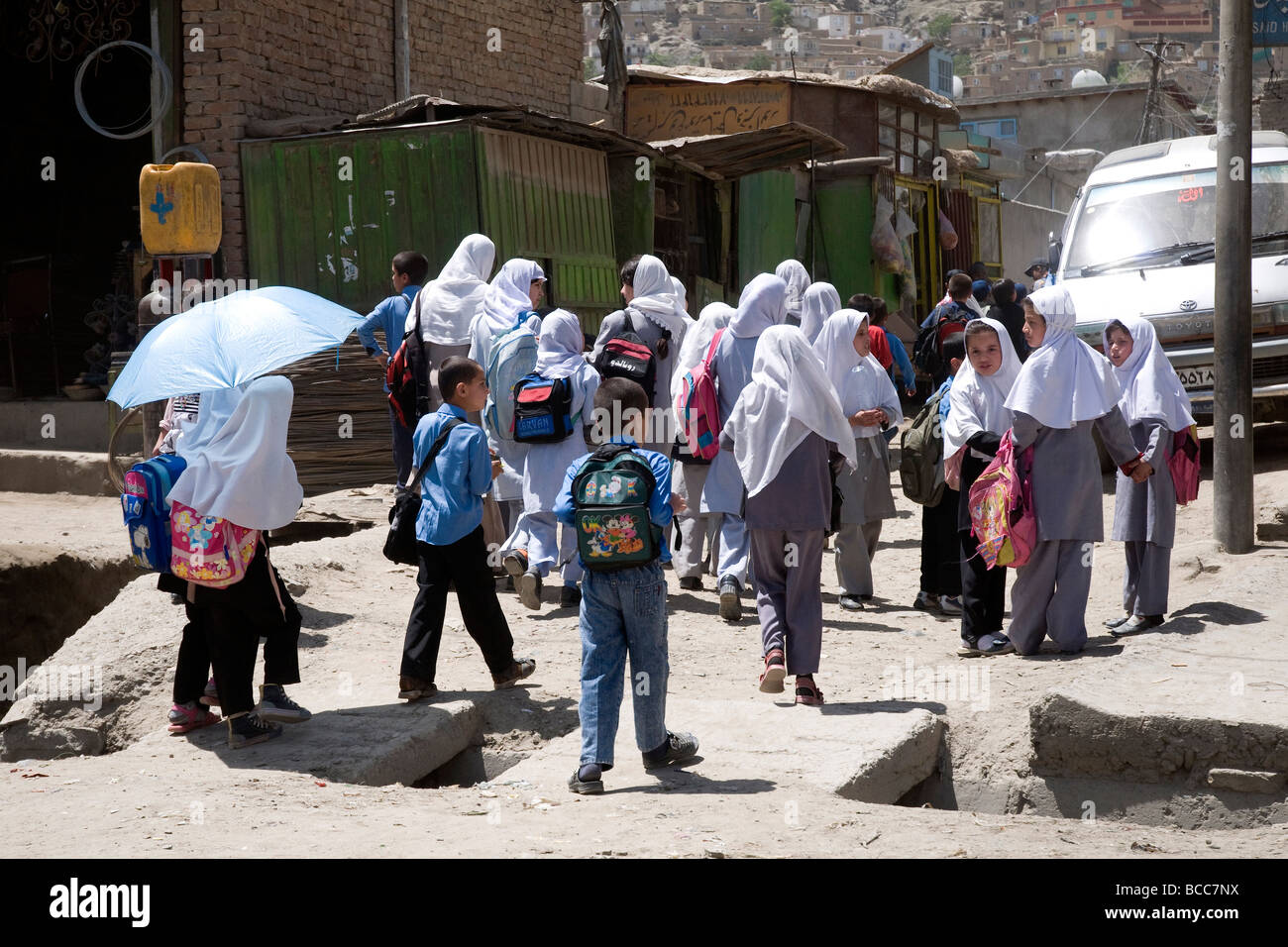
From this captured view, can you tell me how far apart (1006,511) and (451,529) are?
7.50 ft

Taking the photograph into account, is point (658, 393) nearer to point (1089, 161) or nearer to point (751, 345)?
point (751, 345)

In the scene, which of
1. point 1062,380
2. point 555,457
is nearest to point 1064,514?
point 1062,380

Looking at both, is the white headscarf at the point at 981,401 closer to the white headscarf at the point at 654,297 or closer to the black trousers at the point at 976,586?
the black trousers at the point at 976,586

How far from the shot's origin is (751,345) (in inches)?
266

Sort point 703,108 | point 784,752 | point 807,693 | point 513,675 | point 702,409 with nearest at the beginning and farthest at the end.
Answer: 1. point 784,752
2. point 807,693
3. point 513,675
4. point 702,409
5. point 703,108

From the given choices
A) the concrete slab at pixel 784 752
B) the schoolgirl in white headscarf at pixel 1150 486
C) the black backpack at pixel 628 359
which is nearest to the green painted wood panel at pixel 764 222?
the black backpack at pixel 628 359

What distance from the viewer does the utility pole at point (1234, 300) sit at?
766 centimetres

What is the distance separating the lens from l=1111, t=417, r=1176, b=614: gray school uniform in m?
6.20

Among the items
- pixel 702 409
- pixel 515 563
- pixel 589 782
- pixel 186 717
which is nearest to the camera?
pixel 589 782

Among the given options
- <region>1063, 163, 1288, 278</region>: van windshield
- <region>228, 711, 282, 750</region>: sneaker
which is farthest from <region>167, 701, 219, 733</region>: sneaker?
<region>1063, 163, 1288, 278</region>: van windshield

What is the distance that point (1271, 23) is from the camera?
39.1 feet

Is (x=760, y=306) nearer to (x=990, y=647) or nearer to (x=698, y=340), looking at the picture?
(x=698, y=340)

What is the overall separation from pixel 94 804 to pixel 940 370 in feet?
20.9

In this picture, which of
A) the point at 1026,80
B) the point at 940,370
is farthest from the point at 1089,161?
the point at 1026,80
